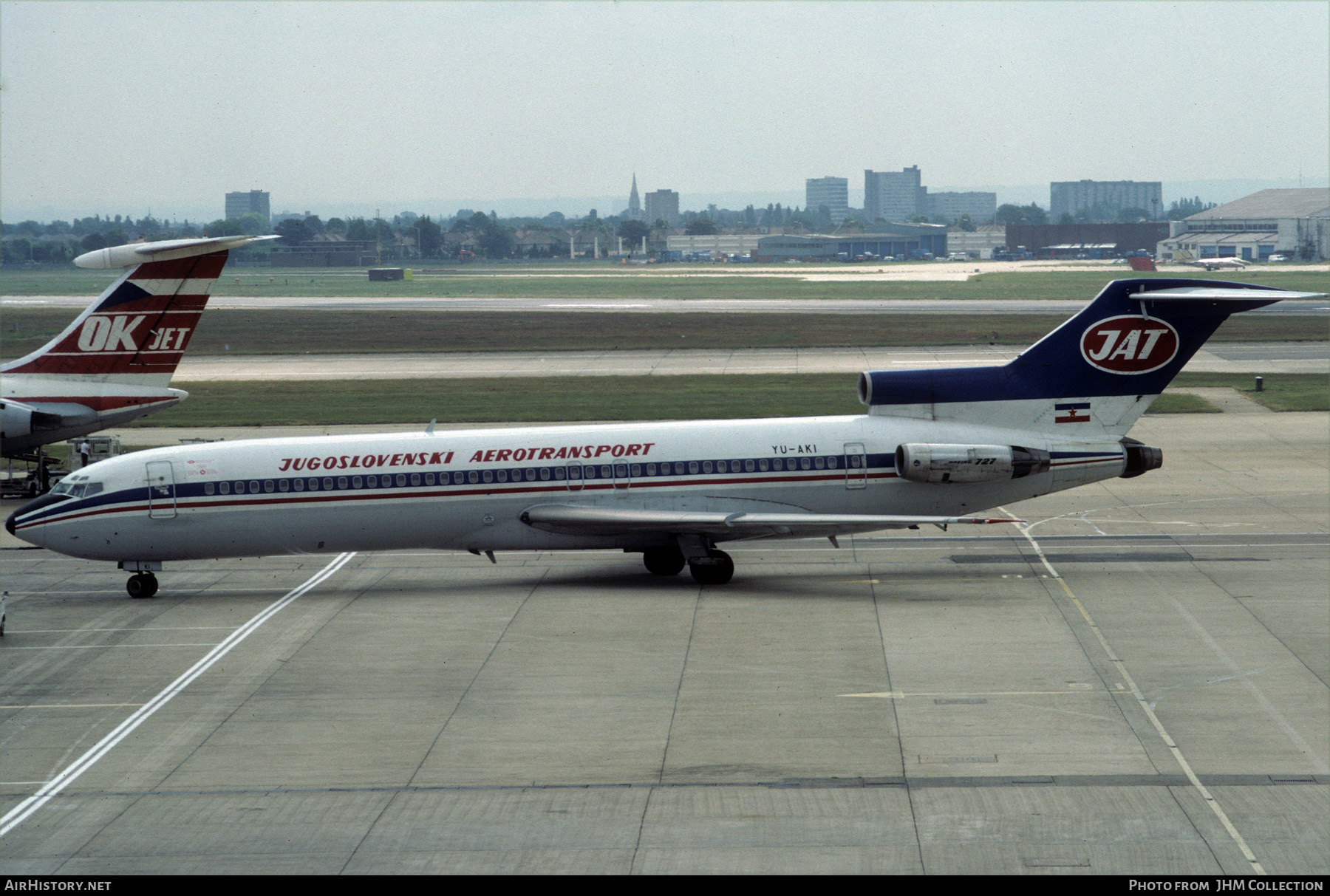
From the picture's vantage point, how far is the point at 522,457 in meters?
30.5

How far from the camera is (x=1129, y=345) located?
104 feet

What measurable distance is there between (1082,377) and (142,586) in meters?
22.3

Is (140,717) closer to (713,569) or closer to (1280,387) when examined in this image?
(713,569)

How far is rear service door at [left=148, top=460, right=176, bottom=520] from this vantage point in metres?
30.1

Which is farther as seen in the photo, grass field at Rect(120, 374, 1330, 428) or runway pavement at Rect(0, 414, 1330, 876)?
grass field at Rect(120, 374, 1330, 428)

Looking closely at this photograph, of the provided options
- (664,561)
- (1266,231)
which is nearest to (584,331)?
(664,561)

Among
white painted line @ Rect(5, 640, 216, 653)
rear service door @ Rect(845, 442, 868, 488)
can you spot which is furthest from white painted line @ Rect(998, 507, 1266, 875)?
white painted line @ Rect(5, 640, 216, 653)

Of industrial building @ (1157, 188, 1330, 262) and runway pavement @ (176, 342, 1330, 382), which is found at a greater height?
industrial building @ (1157, 188, 1330, 262)

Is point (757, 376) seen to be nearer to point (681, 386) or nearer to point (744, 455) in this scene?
point (681, 386)

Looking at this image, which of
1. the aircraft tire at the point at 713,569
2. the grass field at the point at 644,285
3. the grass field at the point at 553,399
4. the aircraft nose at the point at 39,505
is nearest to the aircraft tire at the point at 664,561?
the aircraft tire at the point at 713,569

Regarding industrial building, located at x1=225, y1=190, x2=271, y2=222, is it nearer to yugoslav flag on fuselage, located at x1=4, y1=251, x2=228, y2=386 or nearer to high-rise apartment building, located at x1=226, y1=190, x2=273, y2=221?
high-rise apartment building, located at x1=226, y1=190, x2=273, y2=221

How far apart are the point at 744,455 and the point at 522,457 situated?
5.07m

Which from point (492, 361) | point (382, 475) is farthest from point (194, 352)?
point (382, 475)

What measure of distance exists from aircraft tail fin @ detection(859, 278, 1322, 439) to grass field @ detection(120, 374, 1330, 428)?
2253 cm
